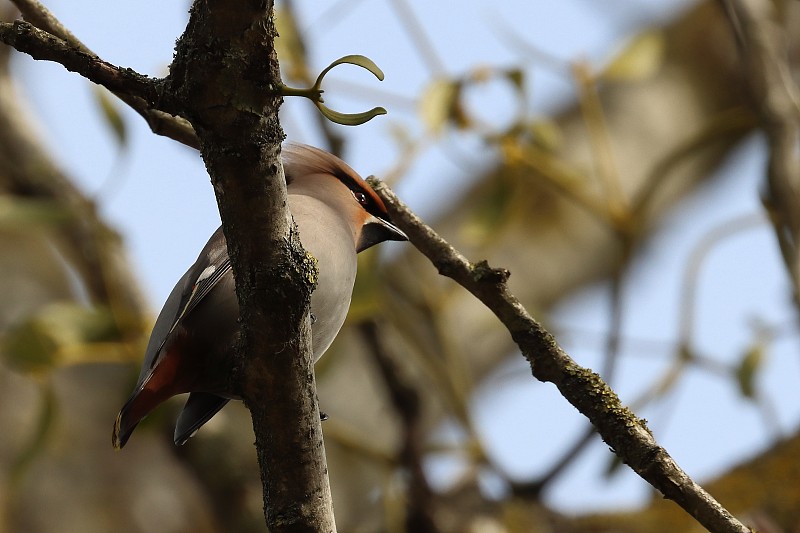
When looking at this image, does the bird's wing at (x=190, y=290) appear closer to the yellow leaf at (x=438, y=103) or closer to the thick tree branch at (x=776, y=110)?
the yellow leaf at (x=438, y=103)

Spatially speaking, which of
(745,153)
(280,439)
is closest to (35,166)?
(280,439)

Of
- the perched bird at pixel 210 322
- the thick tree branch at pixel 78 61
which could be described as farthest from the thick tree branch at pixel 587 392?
the thick tree branch at pixel 78 61

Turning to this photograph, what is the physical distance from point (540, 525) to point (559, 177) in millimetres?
1233

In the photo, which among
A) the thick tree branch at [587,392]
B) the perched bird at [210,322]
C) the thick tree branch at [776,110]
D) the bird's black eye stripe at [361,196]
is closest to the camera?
the thick tree branch at [587,392]

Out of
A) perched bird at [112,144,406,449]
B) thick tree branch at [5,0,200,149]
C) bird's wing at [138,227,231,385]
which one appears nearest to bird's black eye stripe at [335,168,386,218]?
perched bird at [112,144,406,449]

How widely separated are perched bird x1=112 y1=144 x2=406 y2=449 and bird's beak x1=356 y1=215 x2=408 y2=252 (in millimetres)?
222

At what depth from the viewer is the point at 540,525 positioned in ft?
11.3

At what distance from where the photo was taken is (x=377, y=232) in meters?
2.10

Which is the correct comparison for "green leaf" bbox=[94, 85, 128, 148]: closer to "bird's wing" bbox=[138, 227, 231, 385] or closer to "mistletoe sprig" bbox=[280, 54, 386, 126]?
"bird's wing" bbox=[138, 227, 231, 385]

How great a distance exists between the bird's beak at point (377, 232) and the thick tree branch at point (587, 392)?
46 cm

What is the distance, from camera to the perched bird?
160 centimetres

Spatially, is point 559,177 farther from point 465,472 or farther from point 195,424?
point 195,424

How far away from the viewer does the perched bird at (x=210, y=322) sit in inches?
63.1

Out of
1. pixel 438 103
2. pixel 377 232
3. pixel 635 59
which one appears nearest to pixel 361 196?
pixel 377 232
